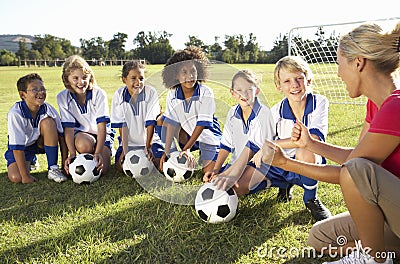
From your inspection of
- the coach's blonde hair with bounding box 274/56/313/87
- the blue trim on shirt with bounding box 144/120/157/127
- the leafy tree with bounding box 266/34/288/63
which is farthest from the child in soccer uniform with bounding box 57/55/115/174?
the leafy tree with bounding box 266/34/288/63

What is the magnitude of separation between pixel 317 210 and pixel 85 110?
111 inches

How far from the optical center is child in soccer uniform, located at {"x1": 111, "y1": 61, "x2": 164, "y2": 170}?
4336 mm

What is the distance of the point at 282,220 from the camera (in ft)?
9.85

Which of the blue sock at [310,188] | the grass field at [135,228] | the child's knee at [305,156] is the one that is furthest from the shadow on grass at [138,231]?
the child's knee at [305,156]

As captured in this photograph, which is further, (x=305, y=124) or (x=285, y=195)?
(x=285, y=195)

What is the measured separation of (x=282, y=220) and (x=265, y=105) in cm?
98

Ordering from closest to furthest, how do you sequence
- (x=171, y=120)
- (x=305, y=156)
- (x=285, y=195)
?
1. (x=305, y=156)
2. (x=285, y=195)
3. (x=171, y=120)

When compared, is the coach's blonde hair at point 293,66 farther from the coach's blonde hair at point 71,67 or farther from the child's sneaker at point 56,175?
the child's sneaker at point 56,175

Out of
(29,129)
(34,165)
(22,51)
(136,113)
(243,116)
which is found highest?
(22,51)

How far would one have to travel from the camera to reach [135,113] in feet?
14.8

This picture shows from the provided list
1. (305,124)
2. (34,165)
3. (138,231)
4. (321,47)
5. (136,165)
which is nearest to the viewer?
(138,231)

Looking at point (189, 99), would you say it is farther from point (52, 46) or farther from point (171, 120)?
point (52, 46)

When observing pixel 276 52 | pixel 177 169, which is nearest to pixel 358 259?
pixel 177 169

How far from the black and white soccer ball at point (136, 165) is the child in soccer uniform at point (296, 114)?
1307 millimetres
